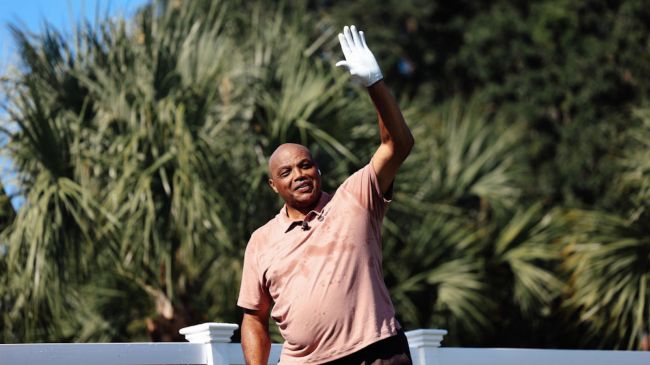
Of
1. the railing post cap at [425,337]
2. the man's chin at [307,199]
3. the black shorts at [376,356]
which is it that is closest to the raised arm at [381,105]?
the man's chin at [307,199]

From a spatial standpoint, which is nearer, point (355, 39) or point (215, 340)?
point (355, 39)

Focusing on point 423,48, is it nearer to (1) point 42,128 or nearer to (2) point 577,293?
(2) point 577,293

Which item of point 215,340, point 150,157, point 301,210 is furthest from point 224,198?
point 301,210

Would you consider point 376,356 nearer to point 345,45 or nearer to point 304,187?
point 304,187

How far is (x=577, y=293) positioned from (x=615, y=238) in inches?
Answer: 24.7

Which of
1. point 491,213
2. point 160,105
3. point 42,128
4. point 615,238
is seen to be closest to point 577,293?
point 615,238

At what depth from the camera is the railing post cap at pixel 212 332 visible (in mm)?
4879

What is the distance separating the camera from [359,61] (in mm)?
3396

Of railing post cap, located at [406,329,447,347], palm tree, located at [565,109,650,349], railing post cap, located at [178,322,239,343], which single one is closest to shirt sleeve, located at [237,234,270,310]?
railing post cap, located at [178,322,239,343]

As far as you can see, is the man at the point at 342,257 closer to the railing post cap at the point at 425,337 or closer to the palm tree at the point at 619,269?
the railing post cap at the point at 425,337

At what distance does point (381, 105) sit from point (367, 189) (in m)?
0.26

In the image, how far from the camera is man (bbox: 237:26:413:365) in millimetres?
3410

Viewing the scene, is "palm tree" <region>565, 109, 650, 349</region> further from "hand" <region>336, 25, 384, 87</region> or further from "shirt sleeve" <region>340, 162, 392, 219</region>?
"hand" <region>336, 25, 384, 87</region>

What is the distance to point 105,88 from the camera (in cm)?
963
